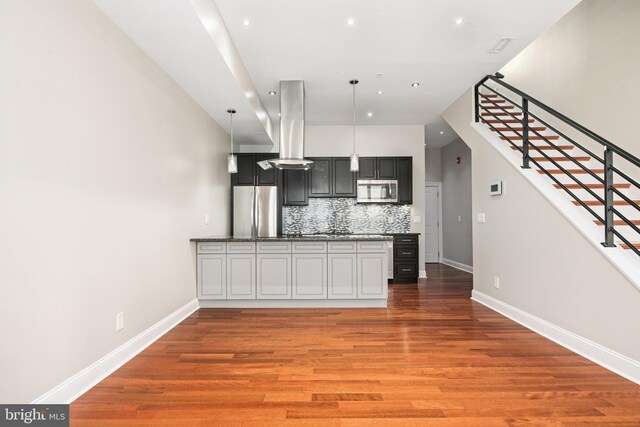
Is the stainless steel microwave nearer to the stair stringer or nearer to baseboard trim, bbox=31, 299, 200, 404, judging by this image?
the stair stringer

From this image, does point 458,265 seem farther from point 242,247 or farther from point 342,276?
point 242,247

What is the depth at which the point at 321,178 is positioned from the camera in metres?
6.44

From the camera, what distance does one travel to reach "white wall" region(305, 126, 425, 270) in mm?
6625

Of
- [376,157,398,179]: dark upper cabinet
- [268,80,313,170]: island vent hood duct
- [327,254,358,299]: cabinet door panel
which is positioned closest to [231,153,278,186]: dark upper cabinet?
[268,80,313,170]: island vent hood duct

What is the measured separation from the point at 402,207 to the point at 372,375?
4603 millimetres

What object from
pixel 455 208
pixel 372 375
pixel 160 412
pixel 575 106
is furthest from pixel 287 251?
pixel 455 208

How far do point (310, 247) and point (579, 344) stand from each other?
285 centimetres

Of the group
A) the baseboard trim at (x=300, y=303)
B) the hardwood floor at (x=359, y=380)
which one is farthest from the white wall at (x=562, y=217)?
the baseboard trim at (x=300, y=303)

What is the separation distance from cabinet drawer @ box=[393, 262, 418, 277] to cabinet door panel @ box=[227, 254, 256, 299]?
293cm

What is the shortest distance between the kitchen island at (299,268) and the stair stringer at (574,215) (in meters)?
1.80

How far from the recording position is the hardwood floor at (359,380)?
1.92 meters

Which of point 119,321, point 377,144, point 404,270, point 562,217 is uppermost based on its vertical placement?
point 377,144

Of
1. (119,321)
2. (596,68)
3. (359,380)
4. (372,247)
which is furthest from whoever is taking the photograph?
(372,247)

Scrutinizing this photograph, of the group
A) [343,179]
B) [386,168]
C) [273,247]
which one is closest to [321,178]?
[343,179]
